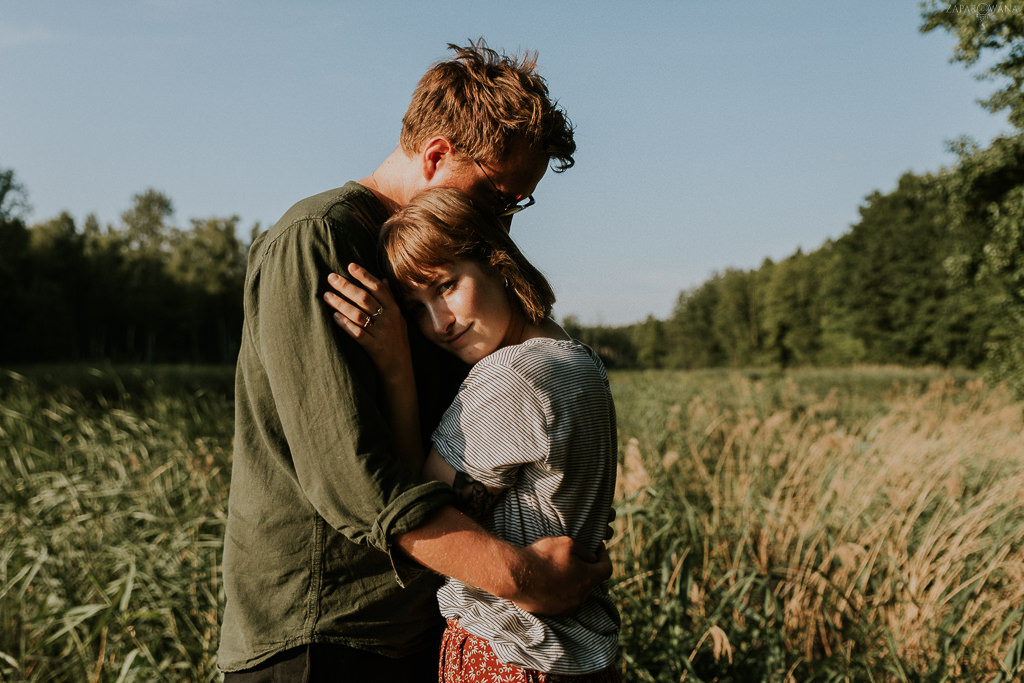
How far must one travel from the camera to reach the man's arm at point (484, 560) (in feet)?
3.78

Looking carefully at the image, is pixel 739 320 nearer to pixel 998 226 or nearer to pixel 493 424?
pixel 998 226

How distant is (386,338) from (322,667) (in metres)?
0.68

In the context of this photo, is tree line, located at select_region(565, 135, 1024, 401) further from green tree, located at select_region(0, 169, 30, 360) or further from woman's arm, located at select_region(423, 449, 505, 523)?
green tree, located at select_region(0, 169, 30, 360)

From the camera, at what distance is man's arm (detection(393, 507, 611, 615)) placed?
1.15 meters

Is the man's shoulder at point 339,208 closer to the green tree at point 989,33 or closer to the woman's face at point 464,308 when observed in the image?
the woman's face at point 464,308

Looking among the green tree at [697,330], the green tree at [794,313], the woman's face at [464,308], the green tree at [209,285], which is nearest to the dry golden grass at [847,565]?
the woman's face at [464,308]

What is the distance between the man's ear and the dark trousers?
3.37 feet

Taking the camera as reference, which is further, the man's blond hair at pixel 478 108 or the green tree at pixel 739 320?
the green tree at pixel 739 320

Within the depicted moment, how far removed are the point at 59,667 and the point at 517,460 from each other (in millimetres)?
3018

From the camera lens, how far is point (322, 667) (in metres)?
1.36

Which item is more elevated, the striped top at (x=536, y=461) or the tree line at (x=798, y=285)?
the tree line at (x=798, y=285)

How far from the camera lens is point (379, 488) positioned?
1.16m


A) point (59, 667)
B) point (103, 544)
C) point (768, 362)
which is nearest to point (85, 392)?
point (103, 544)

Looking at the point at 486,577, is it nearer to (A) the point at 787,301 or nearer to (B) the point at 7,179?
(B) the point at 7,179
